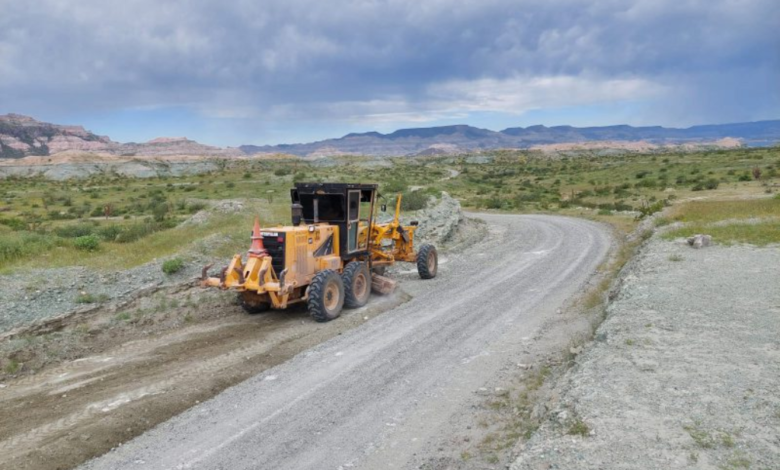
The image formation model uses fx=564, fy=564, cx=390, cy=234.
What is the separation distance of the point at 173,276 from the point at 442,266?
326 inches

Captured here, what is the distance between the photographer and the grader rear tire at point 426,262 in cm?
1600

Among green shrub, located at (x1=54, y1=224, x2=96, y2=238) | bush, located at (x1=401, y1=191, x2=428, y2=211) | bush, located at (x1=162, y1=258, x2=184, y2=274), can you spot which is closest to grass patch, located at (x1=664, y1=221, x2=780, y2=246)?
bush, located at (x1=401, y1=191, x2=428, y2=211)

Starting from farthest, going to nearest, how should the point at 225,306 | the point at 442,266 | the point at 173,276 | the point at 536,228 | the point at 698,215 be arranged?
the point at 536,228 < the point at 698,215 < the point at 442,266 < the point at 173,276 < the point at 225,306

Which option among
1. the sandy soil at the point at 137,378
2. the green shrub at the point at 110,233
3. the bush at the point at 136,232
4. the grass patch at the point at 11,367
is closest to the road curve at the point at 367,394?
the sandy soil at the point at 137,378

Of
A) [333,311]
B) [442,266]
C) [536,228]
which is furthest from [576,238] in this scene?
[333,311]

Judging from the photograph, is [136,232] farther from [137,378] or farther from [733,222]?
[733,222]

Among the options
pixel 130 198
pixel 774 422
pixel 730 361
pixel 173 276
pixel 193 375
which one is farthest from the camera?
pixel 130 198

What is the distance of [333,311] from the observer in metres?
12.1

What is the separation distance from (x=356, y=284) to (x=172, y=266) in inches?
202

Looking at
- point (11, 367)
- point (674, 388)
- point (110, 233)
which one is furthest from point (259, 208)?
point (674, 388)

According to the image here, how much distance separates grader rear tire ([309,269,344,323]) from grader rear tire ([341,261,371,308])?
15.4 inches

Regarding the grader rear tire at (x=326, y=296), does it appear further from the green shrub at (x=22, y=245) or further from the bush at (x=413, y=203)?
the bush at (x=413, y=203)

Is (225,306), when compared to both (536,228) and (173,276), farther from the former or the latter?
(536,228)

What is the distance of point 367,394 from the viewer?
818 cm
